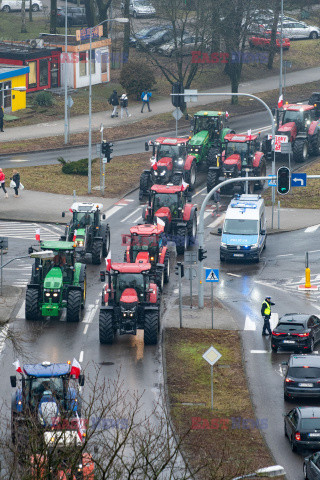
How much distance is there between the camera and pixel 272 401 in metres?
31.9

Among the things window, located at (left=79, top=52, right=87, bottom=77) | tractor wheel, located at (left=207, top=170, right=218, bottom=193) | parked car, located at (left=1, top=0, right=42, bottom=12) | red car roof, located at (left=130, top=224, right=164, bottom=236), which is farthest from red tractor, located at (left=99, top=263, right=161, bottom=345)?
parked car, located at (left=1, top=0, right=42, bottom=12)

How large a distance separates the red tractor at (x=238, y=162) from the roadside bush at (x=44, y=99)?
21.3m

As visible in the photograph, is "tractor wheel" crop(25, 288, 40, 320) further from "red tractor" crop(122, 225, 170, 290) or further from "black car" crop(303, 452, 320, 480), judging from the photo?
"black car" crop(303, 452, 320, 480)

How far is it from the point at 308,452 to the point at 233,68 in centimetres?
5103

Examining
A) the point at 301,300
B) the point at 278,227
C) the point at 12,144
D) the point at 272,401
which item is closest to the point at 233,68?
the point at 12,144

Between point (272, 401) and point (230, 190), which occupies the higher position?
point (272, 401)

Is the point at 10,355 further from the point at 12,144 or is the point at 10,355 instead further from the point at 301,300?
the point at 12,144

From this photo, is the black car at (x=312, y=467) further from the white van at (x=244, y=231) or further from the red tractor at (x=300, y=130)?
the red tractor at (x=300, y=130)

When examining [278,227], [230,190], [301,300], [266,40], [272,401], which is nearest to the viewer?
[272,401]

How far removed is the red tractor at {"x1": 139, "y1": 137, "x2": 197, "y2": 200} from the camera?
56.5 meters

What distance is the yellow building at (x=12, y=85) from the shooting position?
7504cm

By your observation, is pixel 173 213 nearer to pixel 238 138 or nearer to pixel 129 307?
pixel 238 138

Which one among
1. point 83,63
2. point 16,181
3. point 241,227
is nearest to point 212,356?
point 241,227

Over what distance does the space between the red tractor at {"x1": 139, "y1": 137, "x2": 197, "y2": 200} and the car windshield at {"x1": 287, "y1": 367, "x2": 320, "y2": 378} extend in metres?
25.4
